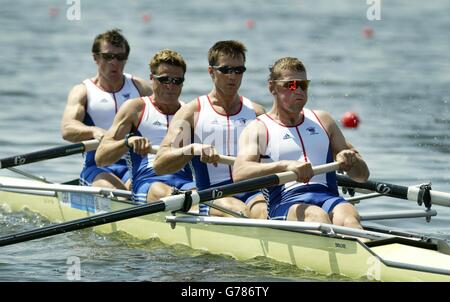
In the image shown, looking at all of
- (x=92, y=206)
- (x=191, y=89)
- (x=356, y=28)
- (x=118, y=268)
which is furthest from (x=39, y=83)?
(x=118, y=268)

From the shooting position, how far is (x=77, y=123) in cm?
1348

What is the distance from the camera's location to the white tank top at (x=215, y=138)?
11.6m

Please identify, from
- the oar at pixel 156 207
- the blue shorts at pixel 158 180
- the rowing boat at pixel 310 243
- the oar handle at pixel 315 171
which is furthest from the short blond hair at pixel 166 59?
the oar handle at pixel 315 171

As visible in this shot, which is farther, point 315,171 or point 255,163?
point 255,163

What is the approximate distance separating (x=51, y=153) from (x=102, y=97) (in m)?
1.00

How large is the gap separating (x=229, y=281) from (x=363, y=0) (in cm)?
3007

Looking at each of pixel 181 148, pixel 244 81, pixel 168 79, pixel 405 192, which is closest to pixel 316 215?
pixel 405 192

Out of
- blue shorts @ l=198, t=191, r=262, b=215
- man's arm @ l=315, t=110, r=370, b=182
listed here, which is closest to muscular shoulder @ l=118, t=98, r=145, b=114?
blue shorts @ l=198, t=191, r=262, b=215

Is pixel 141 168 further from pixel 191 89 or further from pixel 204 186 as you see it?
pixel 191 89

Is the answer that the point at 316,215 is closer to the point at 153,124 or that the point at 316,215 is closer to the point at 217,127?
the point at 217,127

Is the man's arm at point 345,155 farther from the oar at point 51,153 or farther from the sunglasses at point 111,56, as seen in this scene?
the sunglasses at point 111,56

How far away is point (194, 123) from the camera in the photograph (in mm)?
11570

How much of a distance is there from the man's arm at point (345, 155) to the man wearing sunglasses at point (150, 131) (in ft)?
6.02

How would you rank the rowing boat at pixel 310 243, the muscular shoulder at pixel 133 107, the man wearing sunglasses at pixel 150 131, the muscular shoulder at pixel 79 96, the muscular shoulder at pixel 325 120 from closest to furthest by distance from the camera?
the rowing boat at pixel 310 243 < the muscular shoulder at pixel 325 120 < the man wearing sunglasses at pixel 150 131 < the muscular shoulder at pixel 133 107 < the muscular shoulder at pixel 79 96
